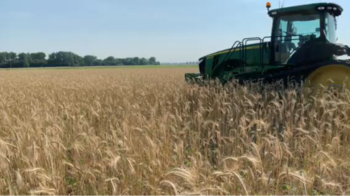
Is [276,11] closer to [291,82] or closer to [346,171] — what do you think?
[291,82]

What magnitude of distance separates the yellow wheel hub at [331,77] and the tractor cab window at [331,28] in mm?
1462

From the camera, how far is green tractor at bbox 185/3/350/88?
5.95 metres

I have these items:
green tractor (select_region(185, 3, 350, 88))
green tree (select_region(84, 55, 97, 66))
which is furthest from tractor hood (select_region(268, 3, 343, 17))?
green tree (select_region(84, 55, 97, 66))

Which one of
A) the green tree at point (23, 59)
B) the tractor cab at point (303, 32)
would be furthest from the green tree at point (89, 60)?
the tractor cab at point (303, 32)

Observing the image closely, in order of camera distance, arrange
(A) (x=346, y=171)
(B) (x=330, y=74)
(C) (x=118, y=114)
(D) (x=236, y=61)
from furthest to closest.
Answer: (D) (x=236, y=61) → (B) (x=330, y=74) → (C) (x=118, y=114) → (A) (x=346, y=171)

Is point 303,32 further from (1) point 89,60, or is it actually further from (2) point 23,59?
(1) point 89,60

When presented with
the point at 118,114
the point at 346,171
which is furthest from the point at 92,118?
the point at 346,171

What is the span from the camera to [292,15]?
7.07 m

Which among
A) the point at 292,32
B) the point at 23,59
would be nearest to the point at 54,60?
the point at 23,59

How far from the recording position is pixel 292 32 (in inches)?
282

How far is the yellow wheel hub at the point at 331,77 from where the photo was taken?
567 cm

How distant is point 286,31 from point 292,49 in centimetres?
61

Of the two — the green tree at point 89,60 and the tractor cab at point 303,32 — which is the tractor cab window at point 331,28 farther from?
the green tree at point 89,60

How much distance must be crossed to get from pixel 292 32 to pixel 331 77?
6.23 ft
